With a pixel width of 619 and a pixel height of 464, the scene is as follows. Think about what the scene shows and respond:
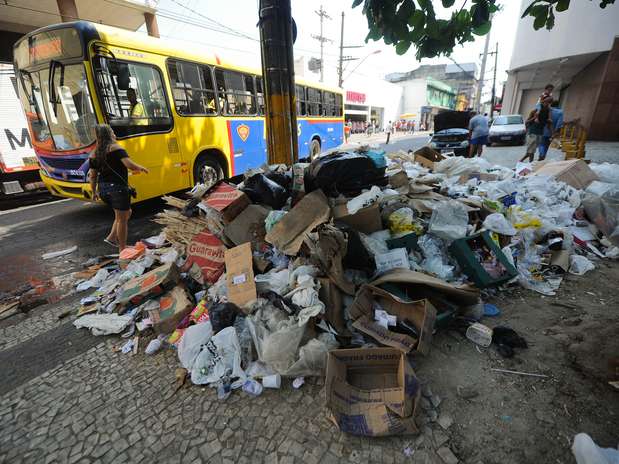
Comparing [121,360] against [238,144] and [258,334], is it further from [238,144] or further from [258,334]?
[238,144]

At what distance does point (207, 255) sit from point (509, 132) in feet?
48.2

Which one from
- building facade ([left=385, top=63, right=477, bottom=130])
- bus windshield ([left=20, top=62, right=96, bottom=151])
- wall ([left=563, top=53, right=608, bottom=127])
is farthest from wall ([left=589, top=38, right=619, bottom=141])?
building facade ([left=385, top=63, right=477, bottom=130])

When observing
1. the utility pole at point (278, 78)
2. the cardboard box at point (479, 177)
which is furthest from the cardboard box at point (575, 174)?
the utility pole at point (278, 78)

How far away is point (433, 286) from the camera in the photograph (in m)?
2.16

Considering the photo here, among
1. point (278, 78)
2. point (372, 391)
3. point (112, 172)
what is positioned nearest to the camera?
point (372, 391)

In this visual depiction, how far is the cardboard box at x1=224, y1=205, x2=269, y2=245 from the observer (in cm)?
289

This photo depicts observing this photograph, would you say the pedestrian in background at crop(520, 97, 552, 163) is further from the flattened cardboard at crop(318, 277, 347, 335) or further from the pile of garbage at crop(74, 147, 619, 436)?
the flattened cardboard at crop(318, 277, 347, 335)

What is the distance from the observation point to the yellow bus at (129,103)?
440 centimetres

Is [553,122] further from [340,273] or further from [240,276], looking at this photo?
[240,276]

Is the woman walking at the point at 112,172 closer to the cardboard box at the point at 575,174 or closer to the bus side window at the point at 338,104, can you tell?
the cardboard box at the point at 575,174

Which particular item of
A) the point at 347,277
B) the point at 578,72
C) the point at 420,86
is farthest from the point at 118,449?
the point at 420,86

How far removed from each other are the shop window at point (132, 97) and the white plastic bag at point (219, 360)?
4066mm

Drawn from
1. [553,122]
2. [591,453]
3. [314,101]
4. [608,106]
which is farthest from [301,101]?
[608,106]

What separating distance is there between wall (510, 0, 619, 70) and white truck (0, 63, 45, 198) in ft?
58.1
